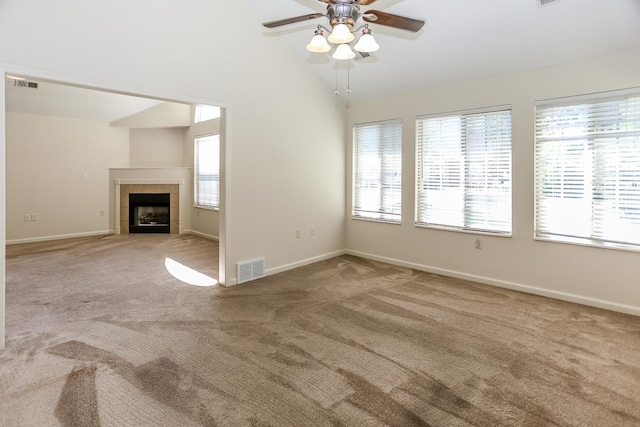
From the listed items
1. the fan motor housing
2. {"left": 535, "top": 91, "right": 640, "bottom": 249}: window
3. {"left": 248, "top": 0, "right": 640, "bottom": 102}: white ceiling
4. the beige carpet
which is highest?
{"left": 248, "top": 0, "right": 640, "bottom": 102}: white ceiling

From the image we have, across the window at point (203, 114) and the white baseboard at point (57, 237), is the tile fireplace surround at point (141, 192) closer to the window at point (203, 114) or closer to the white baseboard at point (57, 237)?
the white baseboard at point (57, 237)

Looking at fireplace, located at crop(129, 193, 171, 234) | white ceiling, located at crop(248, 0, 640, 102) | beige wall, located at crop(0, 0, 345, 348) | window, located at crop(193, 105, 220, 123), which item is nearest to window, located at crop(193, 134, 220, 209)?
window, located at crop(193, 105, 220, 123)

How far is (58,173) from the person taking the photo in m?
7.20

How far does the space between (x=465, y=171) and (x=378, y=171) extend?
4.45 feet

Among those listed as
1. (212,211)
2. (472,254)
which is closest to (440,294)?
(472,254)

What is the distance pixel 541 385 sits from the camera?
2305mm

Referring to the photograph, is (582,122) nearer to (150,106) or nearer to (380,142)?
(380,142)

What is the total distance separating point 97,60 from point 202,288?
101 inches

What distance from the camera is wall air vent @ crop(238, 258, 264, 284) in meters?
4.40

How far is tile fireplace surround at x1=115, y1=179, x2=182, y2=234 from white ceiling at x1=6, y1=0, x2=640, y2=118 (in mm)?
4700

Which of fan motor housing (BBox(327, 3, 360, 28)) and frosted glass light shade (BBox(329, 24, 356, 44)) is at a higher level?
fan motor housing (BBox(327, 3, 360, 28))

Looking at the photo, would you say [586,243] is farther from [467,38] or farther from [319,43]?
[319,43]

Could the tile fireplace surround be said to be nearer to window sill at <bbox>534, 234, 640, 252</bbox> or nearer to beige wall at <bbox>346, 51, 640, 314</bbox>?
beige wall at <bbox>346, 51, 640, 314</bbox>

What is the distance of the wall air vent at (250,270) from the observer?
4.40m
